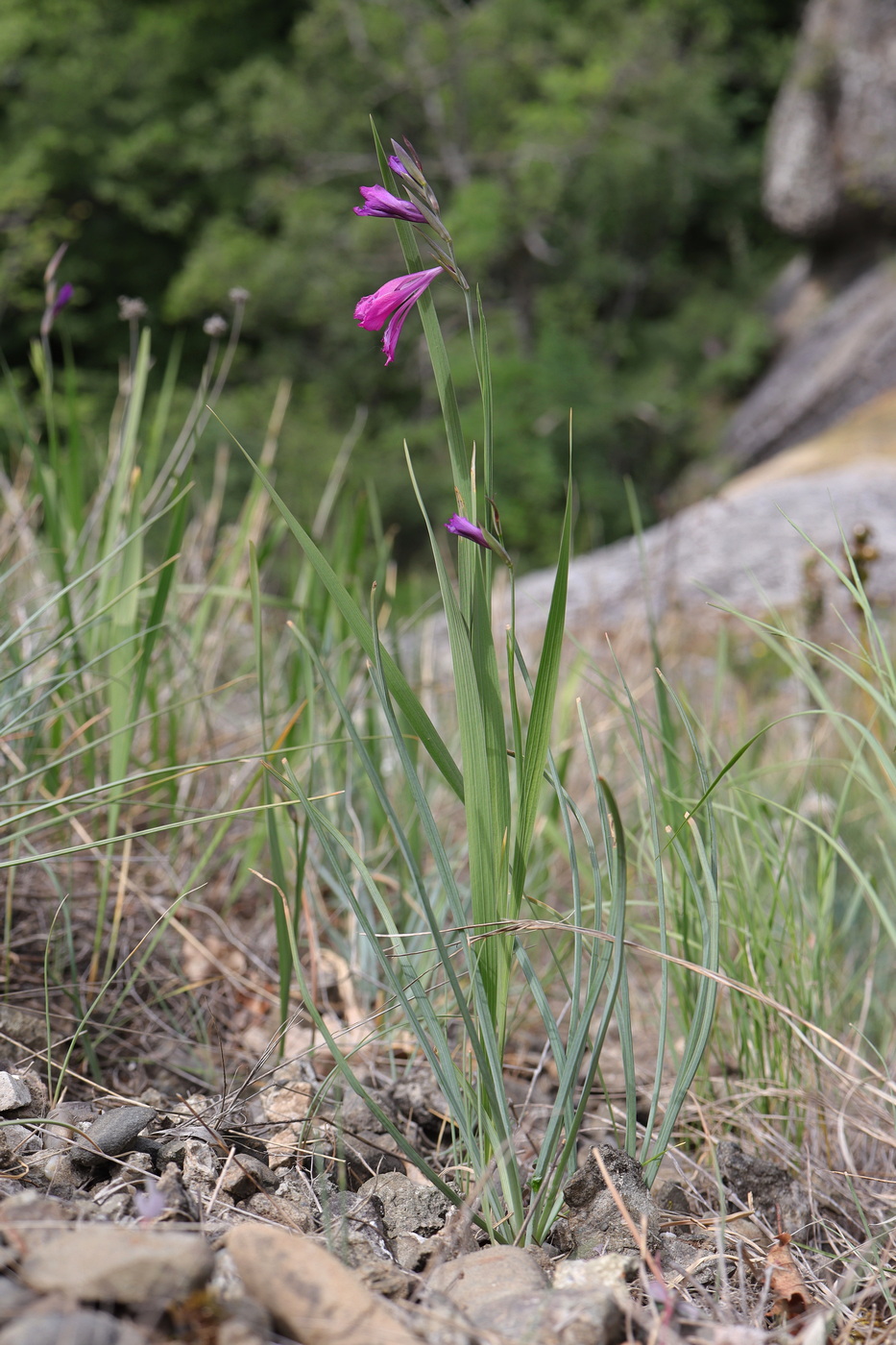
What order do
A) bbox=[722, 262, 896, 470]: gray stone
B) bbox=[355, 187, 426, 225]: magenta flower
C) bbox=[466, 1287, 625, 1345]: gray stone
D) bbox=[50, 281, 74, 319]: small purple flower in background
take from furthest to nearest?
1. bbox=[722, 262, 896, 470]: gray stone
2. bbox=[50, 281, 74, 319]: small purple flower in background
3. bbox=[355, 187, 426, 225]: magenta flower
4. bbox=[466, 1287, 625, 1345]: gray stone

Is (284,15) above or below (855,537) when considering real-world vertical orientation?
above

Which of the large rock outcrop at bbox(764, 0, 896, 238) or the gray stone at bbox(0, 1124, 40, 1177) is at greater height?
the large rock outcrop at bbox(764, 0, 896, 238)

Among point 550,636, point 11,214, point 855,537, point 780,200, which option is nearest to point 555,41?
point 780,200

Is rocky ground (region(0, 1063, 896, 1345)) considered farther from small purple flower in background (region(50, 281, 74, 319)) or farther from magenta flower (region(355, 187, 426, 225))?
small purple flower in background (region(50, 281, 74, 319))

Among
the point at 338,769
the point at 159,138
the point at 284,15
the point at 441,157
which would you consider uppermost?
the point at 284,15

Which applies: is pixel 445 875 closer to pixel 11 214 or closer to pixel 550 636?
pixel 550 636

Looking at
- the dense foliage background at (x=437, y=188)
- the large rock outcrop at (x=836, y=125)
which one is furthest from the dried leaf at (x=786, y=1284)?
the large rock outcrop at (x=836, y=125)

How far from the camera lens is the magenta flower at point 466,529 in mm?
682

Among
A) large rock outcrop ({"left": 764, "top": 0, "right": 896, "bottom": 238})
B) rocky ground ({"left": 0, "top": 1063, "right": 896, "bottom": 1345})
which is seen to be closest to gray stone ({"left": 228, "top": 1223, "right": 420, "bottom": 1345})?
rocky ground ({"left": 0, "top": 1063, "right": 896, "bottom": 1345})

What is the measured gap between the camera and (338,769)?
1.52 meters

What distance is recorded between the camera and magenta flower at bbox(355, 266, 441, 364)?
29.2 inches

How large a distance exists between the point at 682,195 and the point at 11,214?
742cm

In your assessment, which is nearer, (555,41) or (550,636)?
(550,636)

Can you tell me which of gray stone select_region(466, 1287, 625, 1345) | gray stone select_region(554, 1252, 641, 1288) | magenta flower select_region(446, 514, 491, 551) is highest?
magenta flower select_region(446, 514, 491, 551)
